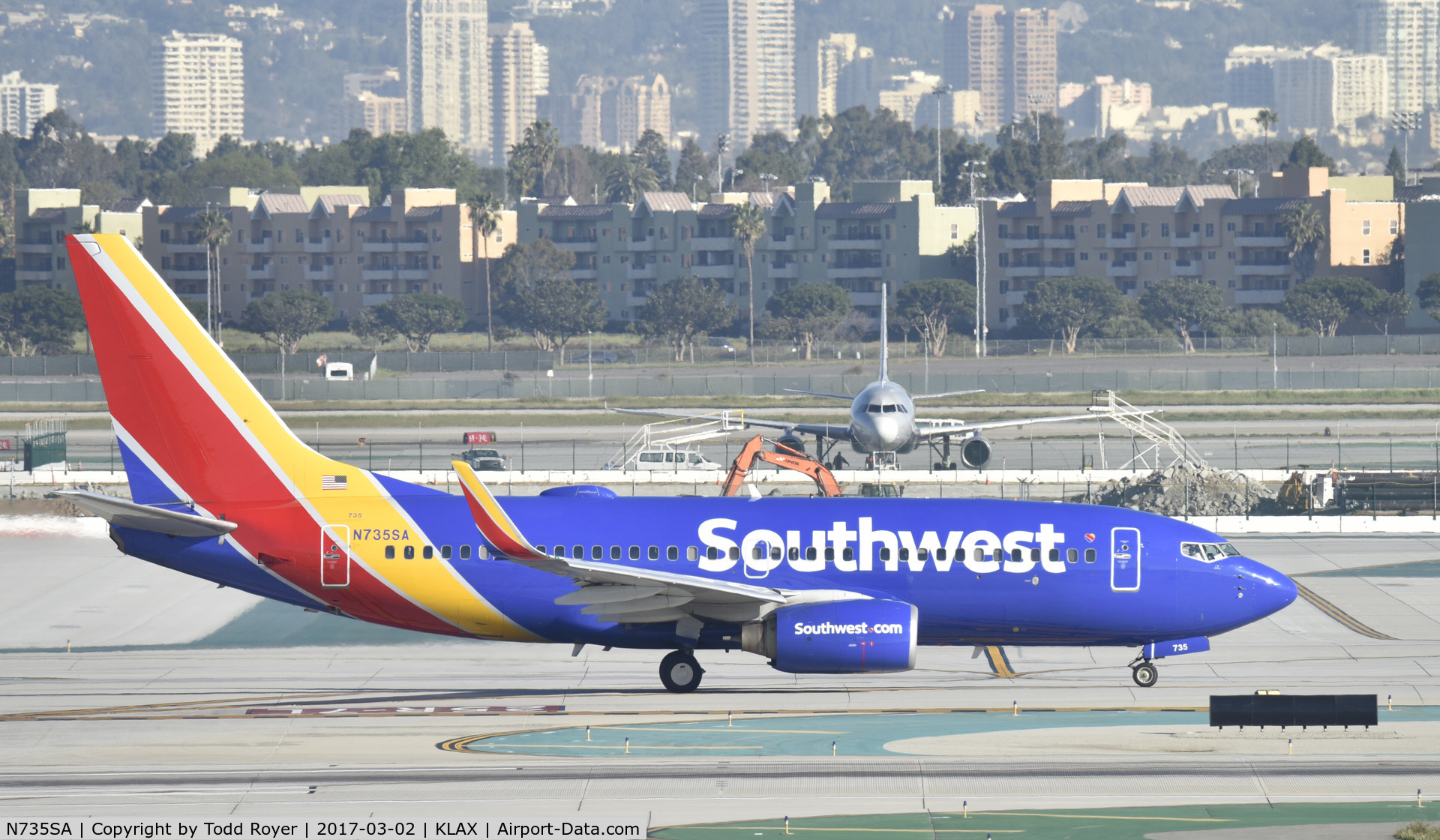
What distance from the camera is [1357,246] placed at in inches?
6767

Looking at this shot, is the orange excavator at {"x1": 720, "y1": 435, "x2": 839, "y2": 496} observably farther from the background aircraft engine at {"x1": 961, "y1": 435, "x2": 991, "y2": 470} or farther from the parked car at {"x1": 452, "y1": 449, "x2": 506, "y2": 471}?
the parked car at {"x1": 452, "y1": 449, "x2": 506, "y2": 471}

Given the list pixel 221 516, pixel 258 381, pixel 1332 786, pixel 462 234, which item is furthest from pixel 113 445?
pixel 462 234

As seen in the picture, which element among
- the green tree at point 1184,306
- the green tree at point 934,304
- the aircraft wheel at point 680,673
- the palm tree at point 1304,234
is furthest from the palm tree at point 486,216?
the aircraft wheel at point 680,673

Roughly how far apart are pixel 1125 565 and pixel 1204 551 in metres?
1.70

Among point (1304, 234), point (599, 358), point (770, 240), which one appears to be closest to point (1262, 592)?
point (599, 358)

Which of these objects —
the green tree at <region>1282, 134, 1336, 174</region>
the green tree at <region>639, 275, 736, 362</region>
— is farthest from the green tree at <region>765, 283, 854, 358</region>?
the green tree at <region>1282, 134, 1336, 174</region>

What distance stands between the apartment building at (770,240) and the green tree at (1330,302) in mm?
38478

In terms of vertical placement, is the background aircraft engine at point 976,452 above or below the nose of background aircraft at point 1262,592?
below

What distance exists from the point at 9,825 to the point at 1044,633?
18.3 m

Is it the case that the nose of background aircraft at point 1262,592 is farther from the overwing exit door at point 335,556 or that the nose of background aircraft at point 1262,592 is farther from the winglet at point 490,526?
the overwing exit door at point 335,556

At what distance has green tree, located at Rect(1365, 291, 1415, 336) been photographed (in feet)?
523

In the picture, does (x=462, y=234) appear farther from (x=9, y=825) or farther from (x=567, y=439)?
(x=9, y=825)

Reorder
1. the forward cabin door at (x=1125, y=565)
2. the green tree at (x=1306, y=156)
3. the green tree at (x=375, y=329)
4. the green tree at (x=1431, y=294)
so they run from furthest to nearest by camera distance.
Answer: the green tree at (x=1306, y=156), the green tree at (x=375, y=329), the green tree at (x=1431, y=294), the forward cabin door at (x=1125, y=565)

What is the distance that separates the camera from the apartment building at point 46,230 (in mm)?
183750
